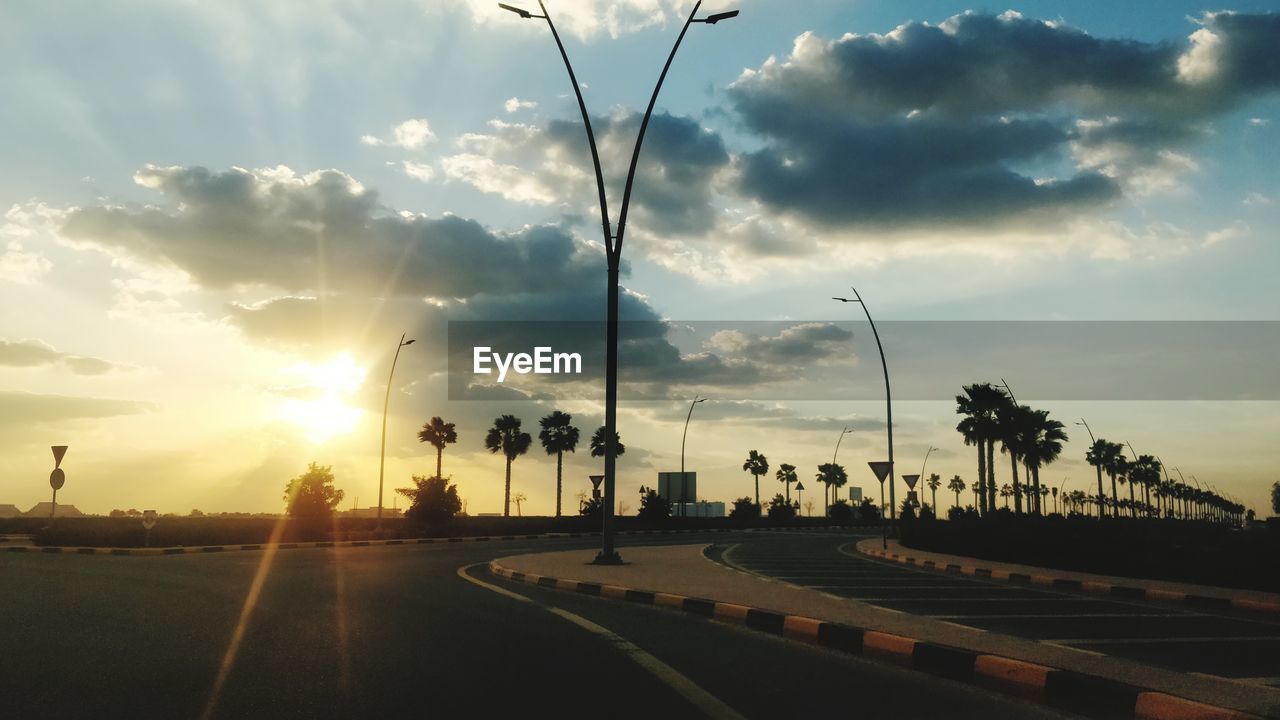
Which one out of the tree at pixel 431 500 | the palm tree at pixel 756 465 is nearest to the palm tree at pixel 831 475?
the palm tree at pixel 756 465

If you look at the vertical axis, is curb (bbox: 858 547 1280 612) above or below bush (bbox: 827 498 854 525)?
above

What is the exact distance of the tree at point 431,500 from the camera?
174 ft

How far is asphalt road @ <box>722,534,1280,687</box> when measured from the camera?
335 inches

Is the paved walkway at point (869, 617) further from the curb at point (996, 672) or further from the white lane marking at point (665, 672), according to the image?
the white lane marking at point (665, 672)

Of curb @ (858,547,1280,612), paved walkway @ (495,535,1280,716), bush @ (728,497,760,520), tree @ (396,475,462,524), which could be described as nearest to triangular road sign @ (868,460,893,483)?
curb @ (858,547,1280,612)

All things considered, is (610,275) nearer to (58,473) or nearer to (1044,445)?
(58,473)

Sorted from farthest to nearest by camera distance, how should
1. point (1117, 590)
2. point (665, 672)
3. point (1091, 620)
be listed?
point (1117, 590) < point (1091, 620) < point (665, 672)

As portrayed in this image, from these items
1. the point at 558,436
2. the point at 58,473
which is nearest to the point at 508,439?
the point at 558,436

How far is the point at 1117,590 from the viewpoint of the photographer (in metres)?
16.7

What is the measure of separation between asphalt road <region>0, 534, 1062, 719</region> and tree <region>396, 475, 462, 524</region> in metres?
40.5

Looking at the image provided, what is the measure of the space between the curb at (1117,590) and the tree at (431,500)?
34.2 meters

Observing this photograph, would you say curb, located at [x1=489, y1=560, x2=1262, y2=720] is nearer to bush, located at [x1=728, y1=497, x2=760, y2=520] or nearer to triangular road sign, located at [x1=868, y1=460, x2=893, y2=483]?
triangular road sign, located at [x1=868, y1=460, x2=893, y2=483]

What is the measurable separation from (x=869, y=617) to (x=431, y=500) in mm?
45120

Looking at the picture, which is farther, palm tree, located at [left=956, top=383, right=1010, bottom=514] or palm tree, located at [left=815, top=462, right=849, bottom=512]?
palm tree, located at [left=815, top=462, right=849, bottom=512]
